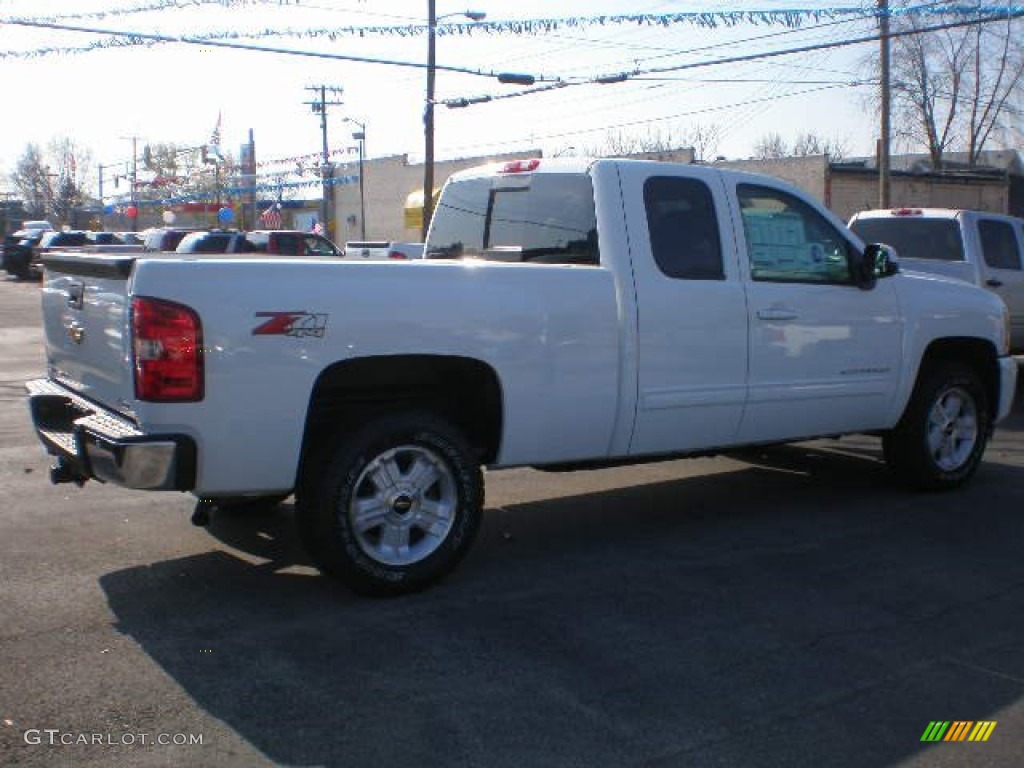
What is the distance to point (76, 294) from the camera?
507 cm

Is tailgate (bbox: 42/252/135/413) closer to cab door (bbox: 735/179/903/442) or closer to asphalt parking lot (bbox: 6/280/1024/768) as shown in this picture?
asphalt parking lot (bbox: 6/280/1024/768)

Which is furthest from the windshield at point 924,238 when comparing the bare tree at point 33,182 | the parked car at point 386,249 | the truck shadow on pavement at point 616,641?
the bare tree at point 33,182

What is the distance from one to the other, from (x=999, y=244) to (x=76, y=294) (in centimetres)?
1055

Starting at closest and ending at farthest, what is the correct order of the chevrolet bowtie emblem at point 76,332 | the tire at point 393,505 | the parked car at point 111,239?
the tire at point 393,505
the chevrolet bowtie emblem at point 76,332
the parked car at point 111,239

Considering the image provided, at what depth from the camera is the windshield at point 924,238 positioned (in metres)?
11.9

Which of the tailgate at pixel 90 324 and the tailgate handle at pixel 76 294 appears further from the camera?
the tailgate handle at pixel 76 294

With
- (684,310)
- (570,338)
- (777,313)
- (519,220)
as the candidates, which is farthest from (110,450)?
(777,313)

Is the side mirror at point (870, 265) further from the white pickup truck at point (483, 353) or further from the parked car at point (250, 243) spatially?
the parked car at point (250, 243)

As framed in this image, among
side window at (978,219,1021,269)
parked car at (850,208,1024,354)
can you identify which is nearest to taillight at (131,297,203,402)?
parked car at (850,208,1024,354)

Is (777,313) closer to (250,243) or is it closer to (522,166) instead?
(522,166)

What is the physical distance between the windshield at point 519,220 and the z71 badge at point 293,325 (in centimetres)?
168

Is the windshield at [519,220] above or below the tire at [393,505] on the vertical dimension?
above

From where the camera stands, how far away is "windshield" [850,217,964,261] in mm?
11898

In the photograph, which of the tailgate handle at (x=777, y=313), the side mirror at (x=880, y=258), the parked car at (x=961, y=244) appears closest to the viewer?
the tailgate handle at (x=777, y=313)
